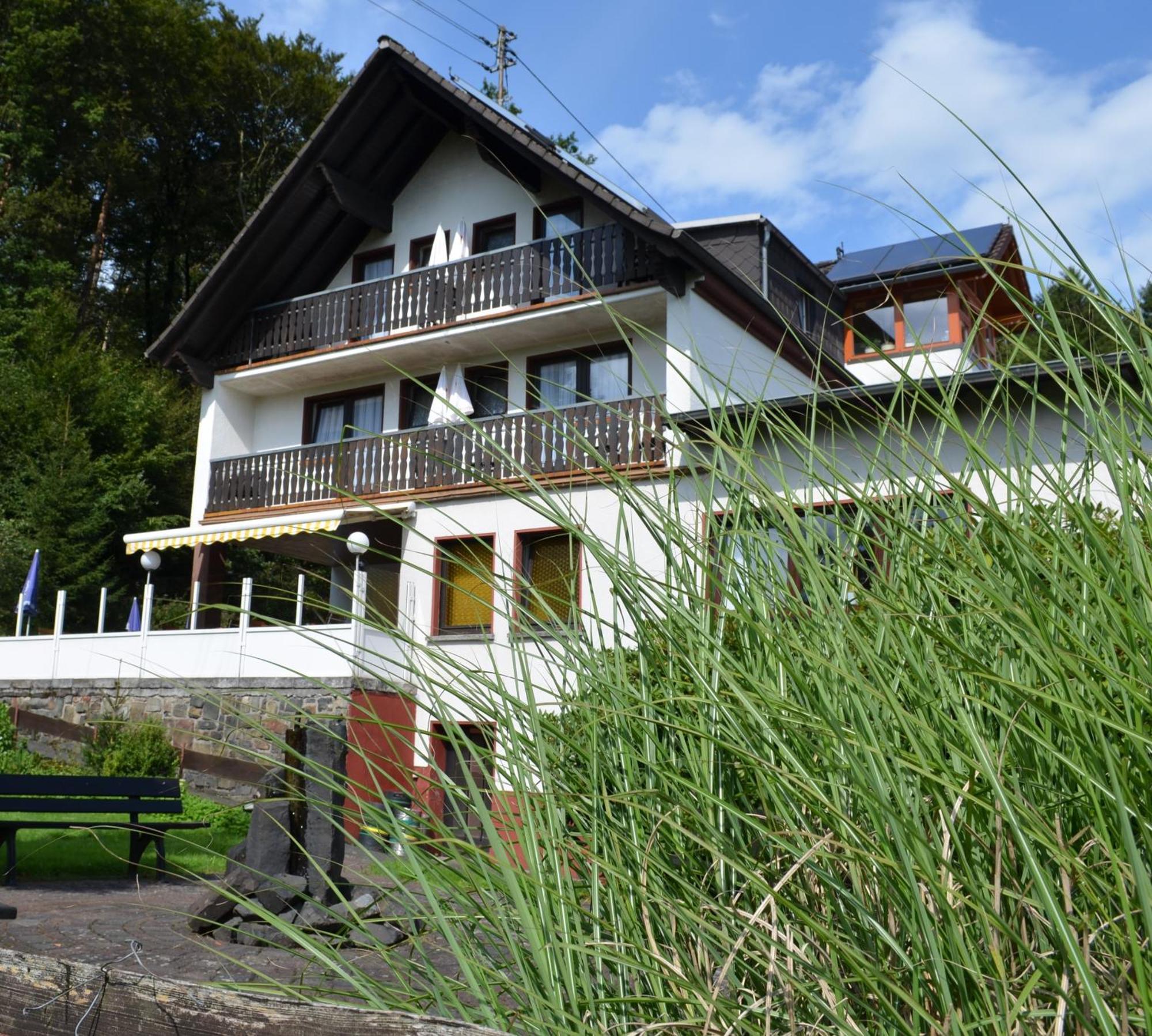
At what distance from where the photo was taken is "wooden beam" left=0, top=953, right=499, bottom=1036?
45.8 inches

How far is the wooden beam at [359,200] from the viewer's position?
18.9 metres

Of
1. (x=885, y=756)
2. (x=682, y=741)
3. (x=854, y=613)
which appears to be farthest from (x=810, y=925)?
(x=854, y=613)

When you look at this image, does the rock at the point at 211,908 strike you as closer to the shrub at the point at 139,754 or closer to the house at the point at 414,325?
the shrub at the point at 139,754

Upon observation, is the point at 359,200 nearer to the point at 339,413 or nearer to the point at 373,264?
the point at 373,264

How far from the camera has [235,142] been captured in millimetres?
36531

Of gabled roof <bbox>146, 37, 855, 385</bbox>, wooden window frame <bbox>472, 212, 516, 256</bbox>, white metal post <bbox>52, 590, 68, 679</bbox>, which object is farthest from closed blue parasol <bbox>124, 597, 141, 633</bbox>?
wooden window frame <bbox>472, 212, 516, 256</bbox>

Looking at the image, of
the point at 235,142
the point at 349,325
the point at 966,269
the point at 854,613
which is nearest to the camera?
the point at 854,613

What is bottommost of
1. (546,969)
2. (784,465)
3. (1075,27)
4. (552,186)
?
(546,969)

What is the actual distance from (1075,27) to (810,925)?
0.90 m

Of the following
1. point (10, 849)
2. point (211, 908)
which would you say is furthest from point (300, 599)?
point (10, 849)

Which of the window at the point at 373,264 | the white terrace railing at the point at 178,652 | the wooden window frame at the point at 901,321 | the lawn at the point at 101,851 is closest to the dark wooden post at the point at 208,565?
the white terrace railing at the point at 178,652

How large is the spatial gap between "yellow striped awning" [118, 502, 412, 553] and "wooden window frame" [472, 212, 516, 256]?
4461mm

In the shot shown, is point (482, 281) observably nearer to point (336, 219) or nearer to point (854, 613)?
point (336, 219)

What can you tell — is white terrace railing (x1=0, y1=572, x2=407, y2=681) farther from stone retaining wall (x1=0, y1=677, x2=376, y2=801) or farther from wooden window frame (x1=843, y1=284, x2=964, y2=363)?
wooden window frame (x1=843, y1=284, x2=964, y2=363)
